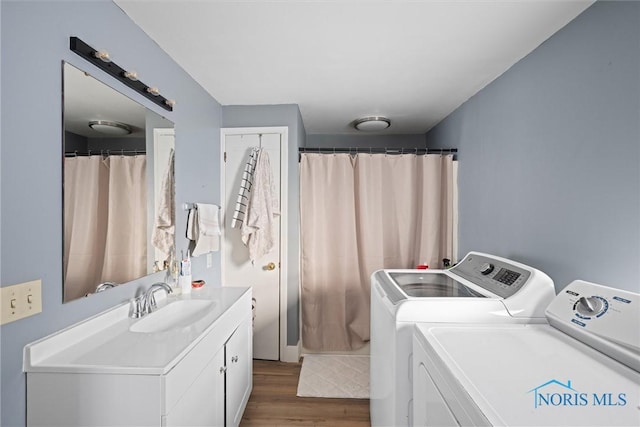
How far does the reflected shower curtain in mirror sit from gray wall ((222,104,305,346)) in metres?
1.27

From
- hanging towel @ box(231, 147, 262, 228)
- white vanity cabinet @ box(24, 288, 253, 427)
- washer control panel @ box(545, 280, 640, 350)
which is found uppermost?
hanging towel @ box(231, 147, 262, 228)

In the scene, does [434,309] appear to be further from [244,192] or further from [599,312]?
[244,192]

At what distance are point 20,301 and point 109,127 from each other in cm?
83

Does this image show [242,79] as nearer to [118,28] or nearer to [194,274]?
[118,28]

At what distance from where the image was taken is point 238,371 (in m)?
1.82

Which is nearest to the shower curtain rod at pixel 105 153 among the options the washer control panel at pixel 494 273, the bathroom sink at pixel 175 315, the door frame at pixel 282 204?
the bathroom sink at pixel 175 315

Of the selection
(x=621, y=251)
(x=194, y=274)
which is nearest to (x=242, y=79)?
(x=194, y=274)

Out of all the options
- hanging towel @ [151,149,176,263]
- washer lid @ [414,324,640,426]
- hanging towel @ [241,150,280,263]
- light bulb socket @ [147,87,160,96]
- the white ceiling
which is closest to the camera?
washer lid @ [414,324,640,426]

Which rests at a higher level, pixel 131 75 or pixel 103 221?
pixel 131 75

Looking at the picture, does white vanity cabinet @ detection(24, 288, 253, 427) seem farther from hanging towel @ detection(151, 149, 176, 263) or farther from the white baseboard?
the white baseboard

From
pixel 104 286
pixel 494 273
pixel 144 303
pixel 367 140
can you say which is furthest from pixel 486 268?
pixel 367 140

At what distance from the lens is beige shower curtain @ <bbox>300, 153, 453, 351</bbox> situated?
2789 mm

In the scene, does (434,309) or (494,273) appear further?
(494,273)

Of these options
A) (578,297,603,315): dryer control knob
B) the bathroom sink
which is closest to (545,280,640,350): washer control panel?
(578,297,603,315): dryer control knob
